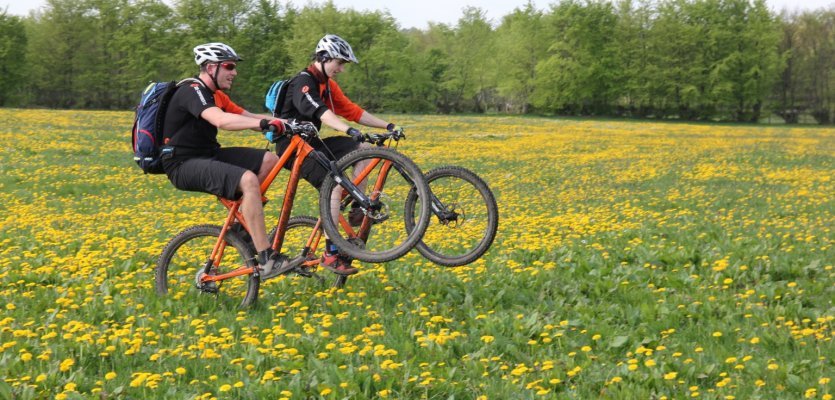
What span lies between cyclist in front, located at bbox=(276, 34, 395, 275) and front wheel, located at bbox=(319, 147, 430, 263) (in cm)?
8

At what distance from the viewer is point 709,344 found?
5188 mm

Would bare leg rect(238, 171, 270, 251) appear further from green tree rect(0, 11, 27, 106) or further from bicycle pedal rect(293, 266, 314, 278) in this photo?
green tree rect(0, 11, 27, 106)

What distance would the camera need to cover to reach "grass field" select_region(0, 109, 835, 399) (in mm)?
4578

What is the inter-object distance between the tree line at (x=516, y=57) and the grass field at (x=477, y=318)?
66519mm

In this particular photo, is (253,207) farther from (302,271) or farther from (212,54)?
(212,54)

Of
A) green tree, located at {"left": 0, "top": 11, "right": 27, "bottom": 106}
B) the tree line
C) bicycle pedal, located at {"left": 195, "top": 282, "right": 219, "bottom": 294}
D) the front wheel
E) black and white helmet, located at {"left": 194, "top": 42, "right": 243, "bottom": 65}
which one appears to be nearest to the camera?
the front wheel

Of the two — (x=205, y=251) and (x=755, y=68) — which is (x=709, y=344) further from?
(x=755, y=68)

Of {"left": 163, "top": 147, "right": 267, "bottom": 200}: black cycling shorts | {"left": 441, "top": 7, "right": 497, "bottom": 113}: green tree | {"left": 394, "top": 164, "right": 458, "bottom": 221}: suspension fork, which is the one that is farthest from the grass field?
{"left": 441, "top": 7, "right": 497, "bottom": 113}: green tree

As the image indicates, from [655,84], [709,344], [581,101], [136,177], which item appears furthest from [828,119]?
[709,344]

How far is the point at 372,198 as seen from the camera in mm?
6164

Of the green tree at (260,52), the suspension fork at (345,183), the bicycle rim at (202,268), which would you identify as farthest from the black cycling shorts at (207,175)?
the green tree at (260,52)

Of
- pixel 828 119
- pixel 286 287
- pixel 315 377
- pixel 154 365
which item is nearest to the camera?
pixel 315 377

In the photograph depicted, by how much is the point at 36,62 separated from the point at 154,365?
82.7 meters

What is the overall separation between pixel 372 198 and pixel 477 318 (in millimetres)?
1327
